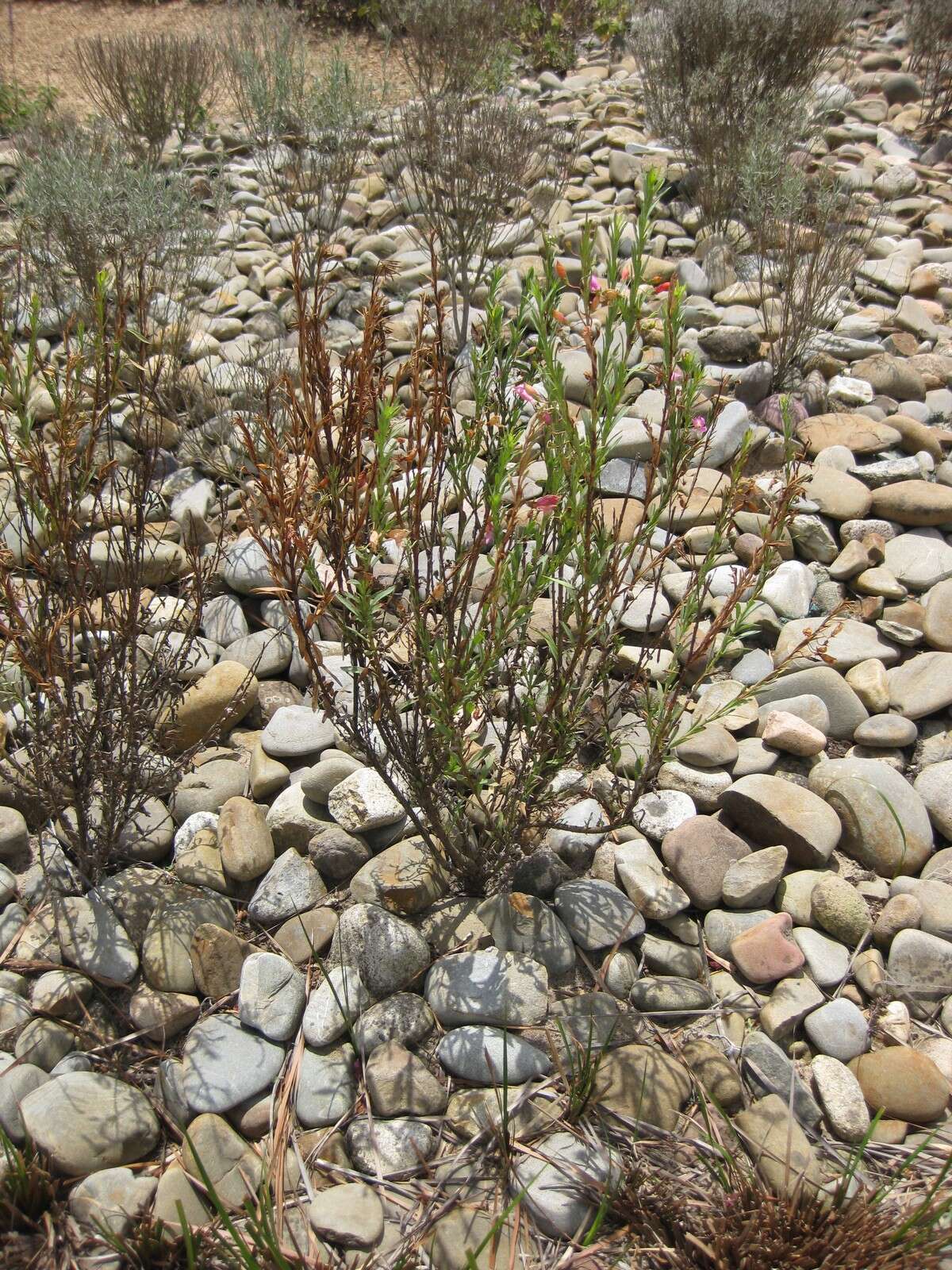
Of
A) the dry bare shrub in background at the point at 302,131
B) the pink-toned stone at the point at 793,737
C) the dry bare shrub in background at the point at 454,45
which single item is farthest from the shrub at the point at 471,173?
the pink-toned stone at the point at 793,737

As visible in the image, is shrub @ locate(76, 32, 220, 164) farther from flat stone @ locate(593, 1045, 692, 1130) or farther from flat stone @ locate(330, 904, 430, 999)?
flat stone @ locate(593, 1045, 692, 1130)

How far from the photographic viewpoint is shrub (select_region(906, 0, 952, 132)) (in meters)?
6.23

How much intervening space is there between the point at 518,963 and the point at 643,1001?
0.88 ft

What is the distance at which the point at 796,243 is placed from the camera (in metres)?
4.01

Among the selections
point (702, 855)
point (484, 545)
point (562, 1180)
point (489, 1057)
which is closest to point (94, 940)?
point (489, 1057)

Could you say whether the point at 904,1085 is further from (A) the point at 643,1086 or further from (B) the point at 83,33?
(B) the point at 83,33

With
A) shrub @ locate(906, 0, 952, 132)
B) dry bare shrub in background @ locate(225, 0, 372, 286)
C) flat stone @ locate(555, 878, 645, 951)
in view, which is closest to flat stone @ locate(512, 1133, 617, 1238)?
flat stone @ locate(555, 878, 645, 951)

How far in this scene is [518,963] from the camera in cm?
201

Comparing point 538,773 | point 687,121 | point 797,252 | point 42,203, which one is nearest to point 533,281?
point 538,773

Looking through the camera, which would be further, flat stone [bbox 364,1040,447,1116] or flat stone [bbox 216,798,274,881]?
flat stone [bbox 216,798,274,881]

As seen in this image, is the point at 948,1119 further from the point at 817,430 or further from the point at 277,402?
the point at 277,402

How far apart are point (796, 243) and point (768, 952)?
10.1 ft

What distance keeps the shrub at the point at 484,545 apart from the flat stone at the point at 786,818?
284 millimetres

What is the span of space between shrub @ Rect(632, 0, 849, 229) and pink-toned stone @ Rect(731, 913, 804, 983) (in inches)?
165
